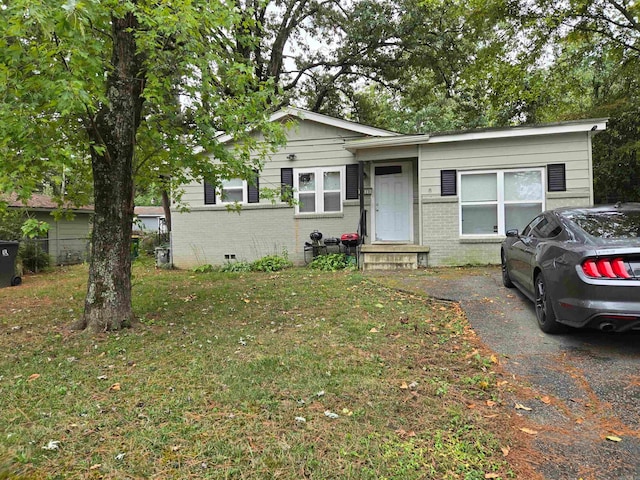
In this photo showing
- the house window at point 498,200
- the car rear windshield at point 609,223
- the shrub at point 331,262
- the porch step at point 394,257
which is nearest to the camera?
the car rear windshield at point 609,223

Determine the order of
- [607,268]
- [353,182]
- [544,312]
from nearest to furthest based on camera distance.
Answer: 1. [607,268]
2. [544,312]
3. [353,182]

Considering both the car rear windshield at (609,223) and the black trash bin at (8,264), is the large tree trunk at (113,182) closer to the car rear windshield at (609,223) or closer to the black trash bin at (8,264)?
the car rear windshield at (609,223)

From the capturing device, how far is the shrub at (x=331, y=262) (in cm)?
1009

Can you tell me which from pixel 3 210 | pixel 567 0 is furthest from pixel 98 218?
pixel 567 0

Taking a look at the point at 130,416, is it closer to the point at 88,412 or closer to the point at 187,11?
the point at 88,412

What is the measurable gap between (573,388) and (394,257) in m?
6.59

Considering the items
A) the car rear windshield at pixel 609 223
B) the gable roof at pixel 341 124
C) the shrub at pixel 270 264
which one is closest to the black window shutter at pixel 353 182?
the gable roof at pixel 341 124

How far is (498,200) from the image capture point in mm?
9539

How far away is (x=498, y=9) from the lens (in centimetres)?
1323

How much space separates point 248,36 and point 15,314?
5677 millimetres

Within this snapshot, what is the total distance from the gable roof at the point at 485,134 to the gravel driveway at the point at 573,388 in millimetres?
5016

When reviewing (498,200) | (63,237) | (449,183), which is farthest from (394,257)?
(63,237)

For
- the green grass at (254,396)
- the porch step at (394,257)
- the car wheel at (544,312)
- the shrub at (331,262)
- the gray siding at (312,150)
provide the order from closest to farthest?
the green grass at (254,396) → the car wheel at (544,312) → the porch step at (394,257) → the shrub at (331,262) → the gray siding at (312,150)

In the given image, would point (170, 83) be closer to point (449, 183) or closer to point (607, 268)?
point (607, 268)
